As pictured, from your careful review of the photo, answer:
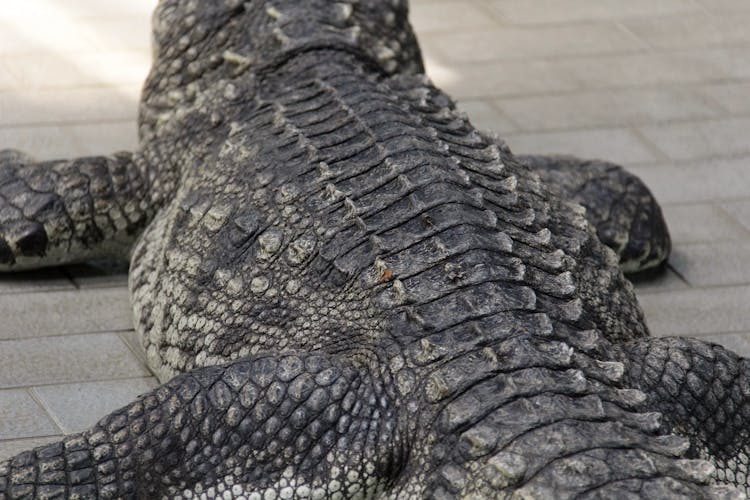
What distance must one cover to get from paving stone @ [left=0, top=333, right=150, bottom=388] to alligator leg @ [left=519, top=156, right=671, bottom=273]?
149cm

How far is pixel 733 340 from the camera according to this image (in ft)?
14.0

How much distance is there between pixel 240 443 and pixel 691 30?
476 cm

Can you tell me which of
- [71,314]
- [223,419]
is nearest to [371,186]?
[223,419]

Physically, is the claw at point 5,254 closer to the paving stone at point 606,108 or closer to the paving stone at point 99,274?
the paving stone at point 99,274

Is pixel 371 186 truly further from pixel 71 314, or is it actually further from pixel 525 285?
pixel 71 314

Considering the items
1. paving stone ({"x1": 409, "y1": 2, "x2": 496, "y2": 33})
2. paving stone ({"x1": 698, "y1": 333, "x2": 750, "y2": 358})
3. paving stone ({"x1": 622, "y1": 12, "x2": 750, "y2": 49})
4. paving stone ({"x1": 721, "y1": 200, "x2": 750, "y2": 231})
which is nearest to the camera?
paving stone ({"x1": 698, "y1": 333, "x2": 750, "y2": 358})

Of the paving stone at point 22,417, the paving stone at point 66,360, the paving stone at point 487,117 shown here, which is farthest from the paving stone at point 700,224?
the paving stone at point 22,417

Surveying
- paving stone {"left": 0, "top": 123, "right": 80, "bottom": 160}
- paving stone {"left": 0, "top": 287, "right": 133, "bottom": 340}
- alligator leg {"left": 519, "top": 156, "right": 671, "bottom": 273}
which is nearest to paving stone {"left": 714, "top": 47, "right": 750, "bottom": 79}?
alligator leg {"left": 519, "top": 156, "right": 671, "bottom": 273}

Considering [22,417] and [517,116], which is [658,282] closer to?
[517,116]

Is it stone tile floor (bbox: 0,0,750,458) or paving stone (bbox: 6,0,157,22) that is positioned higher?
stone tile floor (bbox: 0,0,750,458)

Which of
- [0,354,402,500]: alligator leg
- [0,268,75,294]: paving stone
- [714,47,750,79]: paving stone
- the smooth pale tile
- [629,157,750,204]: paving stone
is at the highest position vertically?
[0,354,402,500]: alligator leg

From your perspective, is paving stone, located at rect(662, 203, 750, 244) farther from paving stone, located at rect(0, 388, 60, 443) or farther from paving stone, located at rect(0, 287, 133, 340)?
paving stone, located at rect(0, 388, 60, 443)

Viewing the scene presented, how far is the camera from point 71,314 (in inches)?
165

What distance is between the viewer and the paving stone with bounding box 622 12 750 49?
675 cm
